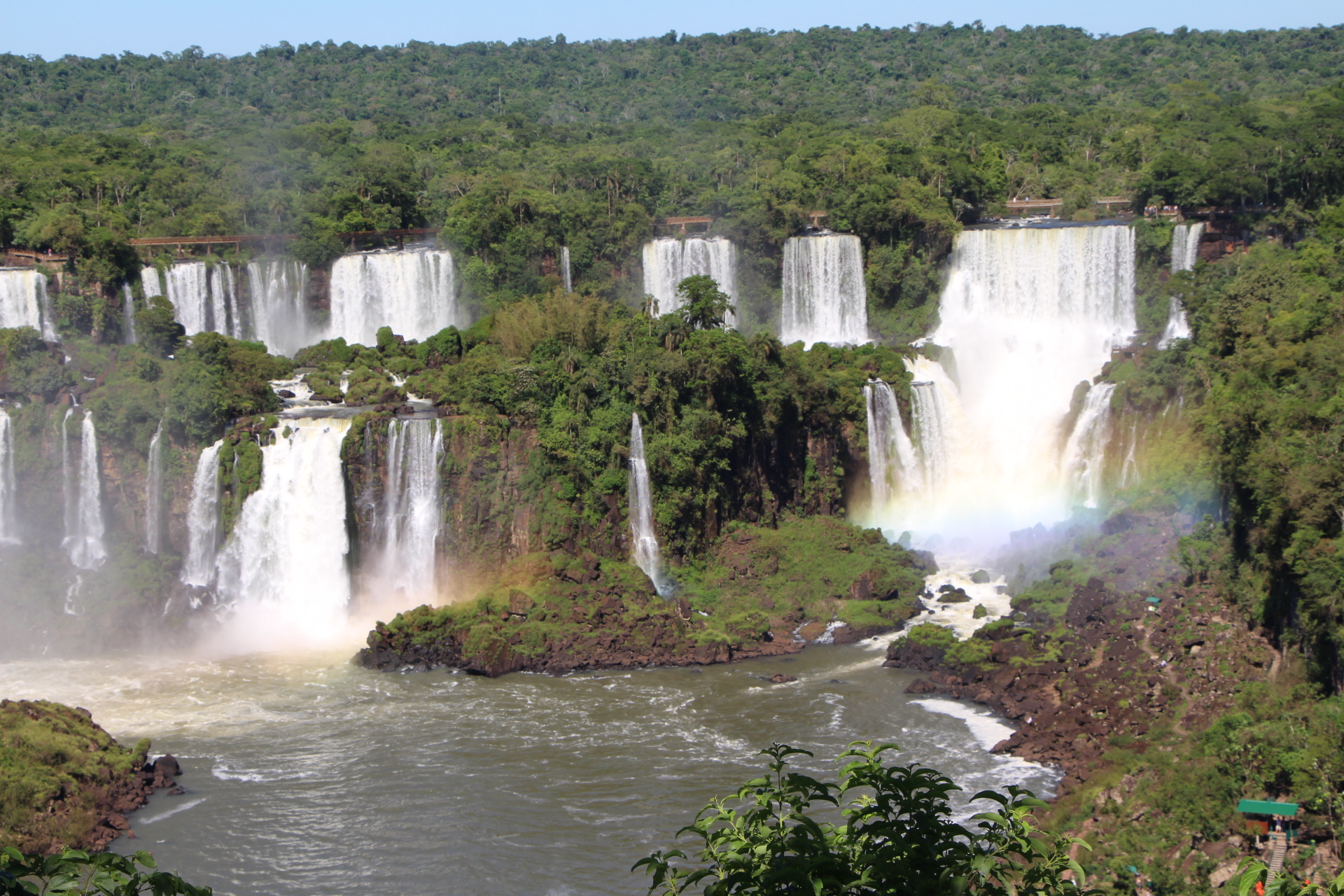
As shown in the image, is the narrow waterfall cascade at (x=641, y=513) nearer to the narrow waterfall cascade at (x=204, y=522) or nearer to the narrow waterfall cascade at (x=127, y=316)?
the narrow waterfall cascade at (x=204, y=522)

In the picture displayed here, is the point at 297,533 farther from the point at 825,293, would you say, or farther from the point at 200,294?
the point at 825,293

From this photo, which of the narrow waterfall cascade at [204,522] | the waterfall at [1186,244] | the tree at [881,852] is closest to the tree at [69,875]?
the tree at [881,852]

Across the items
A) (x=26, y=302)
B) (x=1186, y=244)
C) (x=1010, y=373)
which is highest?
(x=1186, y=244)

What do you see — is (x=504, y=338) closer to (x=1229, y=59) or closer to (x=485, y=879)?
(x=485, y=879)

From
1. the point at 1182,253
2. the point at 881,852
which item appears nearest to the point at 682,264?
the point at 1182,253

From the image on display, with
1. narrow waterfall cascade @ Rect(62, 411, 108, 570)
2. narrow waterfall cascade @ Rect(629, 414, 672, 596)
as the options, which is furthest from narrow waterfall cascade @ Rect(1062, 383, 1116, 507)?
narrow waterfall cascade @ Rect(62, 411, 108, 570)

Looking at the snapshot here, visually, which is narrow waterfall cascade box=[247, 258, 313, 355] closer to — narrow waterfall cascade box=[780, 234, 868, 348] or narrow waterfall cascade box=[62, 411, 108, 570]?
narrow waterfall cascade box=[62, 411, 108, 570]

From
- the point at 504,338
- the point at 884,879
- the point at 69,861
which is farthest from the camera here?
the point at 504,338

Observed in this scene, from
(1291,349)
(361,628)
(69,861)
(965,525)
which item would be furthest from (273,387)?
(69,861)
